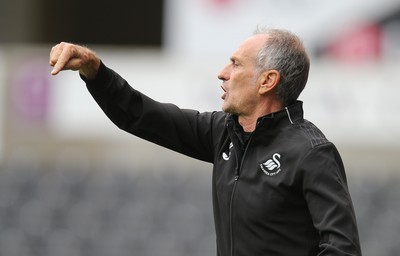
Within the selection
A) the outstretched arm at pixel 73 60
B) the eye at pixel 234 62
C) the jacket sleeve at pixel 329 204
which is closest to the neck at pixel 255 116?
the eye at pixel 234 62

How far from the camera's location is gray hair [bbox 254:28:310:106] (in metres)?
3.63

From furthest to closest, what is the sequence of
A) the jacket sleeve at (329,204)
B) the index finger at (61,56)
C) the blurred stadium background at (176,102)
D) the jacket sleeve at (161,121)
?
the blurred stadium background at (176,102), the jacket sleeve at (161,121), the index finger at (61,56), the jacket sleeve at (329,204)

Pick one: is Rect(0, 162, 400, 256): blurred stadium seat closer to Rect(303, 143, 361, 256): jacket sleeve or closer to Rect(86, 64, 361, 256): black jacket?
Rect(86, 64, 361, 256): black jacket

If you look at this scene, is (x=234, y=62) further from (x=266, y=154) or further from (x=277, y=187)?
(x=277, y=187)

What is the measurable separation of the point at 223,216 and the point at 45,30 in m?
14.7

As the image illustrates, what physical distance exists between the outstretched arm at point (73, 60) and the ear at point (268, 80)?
22.7 inches

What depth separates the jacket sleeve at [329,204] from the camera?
131 inches

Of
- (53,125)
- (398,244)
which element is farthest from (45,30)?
(398,244)

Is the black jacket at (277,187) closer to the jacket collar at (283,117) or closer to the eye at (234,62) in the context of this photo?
the jacket collar at (283,117)

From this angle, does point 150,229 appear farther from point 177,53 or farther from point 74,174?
point 177,53

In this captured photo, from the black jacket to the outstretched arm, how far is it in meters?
0.06

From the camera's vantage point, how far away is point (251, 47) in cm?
369

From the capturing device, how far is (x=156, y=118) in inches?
156

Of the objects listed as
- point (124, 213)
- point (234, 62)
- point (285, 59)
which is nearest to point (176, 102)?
point (124, 213)
